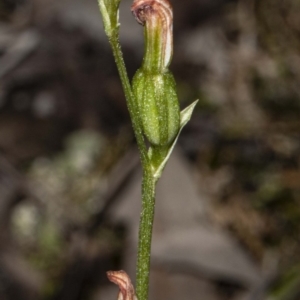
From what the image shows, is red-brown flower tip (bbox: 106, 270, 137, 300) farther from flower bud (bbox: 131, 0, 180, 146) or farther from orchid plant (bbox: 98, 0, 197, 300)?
flower bud (bbox: 131, 0, 180, 146)

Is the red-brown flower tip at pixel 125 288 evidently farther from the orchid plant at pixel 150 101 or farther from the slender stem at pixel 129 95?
the slender stem at pixel 129 95

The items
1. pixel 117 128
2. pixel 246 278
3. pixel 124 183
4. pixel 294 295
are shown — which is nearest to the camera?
pixel 294 295

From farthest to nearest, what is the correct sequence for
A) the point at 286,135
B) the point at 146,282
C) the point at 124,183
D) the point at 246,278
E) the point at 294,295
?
the point at 286,135, the point at 124,183, the point at 246,278, the point at 294,295, the point at 146,282

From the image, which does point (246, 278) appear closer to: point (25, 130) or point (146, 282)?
point (25, 130)

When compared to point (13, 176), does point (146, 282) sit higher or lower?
lower

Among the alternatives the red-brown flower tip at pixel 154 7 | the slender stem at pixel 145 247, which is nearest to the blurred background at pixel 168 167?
the slender stem at pixel 145 247

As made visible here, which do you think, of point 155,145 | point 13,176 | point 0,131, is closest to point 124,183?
point 13,176

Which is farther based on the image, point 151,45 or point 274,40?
point 274,40

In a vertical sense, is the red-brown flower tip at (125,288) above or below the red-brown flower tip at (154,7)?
below
